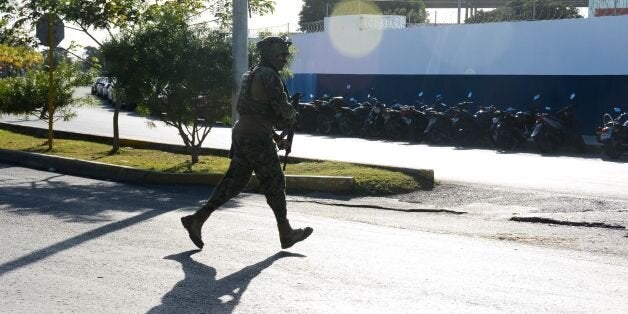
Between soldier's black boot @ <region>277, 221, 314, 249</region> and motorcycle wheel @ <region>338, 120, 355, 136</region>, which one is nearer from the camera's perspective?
soldier's black boot @ <region>277, 221, 314, 249</region>

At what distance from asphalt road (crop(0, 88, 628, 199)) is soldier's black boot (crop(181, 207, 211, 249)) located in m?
6.03

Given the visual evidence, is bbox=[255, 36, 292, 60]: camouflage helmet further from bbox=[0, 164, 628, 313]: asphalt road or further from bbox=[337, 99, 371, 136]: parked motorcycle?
bbox=[337, 99, 371, 136]: parked motorcycle

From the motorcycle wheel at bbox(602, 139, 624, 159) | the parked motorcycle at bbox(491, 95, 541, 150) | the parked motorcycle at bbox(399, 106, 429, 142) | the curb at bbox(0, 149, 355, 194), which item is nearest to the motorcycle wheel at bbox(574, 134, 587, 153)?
the parked motorcycle at bbox(491, 95, 541, 150)

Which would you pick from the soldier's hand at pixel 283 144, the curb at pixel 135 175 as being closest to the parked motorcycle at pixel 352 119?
the curb at pixel 135 175

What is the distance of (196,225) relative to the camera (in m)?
8.09

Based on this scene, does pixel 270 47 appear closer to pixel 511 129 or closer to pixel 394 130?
pixel 511 129

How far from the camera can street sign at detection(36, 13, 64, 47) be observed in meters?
17.9

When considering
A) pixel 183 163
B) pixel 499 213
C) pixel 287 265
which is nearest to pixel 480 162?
pixel 183 163

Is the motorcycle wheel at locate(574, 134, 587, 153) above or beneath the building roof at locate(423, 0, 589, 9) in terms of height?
beneath

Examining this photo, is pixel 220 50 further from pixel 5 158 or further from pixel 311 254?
pixel 311 254

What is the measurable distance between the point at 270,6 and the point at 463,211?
25.9 ft

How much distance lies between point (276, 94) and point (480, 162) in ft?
34.3

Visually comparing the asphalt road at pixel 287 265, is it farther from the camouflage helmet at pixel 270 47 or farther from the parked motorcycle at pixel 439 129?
the parked motorcycle at pixel 439 129

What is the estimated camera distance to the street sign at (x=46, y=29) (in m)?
17.9
